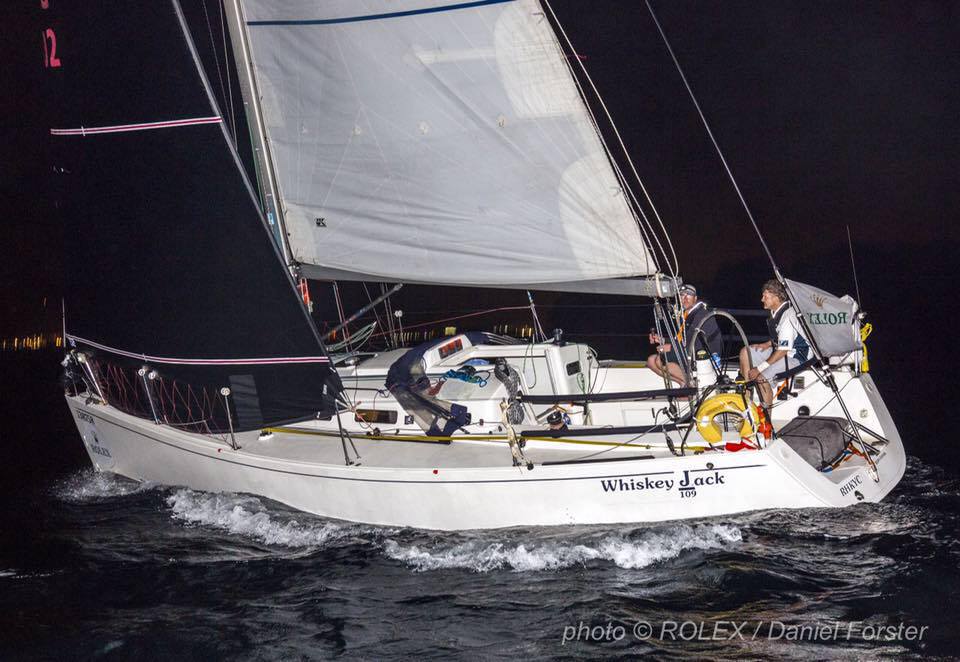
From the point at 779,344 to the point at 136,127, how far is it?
18.6 feet

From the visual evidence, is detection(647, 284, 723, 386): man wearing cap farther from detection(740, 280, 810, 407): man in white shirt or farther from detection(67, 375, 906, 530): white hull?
detection(67, 375, 906, 530): white hull

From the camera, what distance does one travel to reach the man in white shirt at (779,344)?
7664 millimetres

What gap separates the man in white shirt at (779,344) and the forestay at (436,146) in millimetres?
1237

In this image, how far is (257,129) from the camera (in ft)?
26.9

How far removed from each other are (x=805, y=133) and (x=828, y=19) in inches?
131

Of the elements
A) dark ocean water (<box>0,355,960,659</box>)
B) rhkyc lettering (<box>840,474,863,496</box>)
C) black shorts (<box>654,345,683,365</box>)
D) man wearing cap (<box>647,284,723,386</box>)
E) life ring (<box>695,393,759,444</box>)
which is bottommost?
dark ocean water (<box>0,355,960,659</box>)

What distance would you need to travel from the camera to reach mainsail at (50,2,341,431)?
7531mm

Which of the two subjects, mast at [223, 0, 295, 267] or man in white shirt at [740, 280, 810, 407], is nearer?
man in white shirt at [740, 280, 810, 407]

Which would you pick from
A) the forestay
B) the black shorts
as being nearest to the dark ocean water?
the black shorts

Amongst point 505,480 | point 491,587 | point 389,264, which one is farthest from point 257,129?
point 491,587

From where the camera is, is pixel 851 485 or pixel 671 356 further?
pixel 671 356

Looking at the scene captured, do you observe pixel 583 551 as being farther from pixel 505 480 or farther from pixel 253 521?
pixel 253 521

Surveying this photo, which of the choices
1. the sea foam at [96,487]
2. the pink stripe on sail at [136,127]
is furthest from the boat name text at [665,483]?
the sea foam at [96,487]

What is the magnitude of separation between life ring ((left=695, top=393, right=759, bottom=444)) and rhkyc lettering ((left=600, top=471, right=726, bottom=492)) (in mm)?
311
